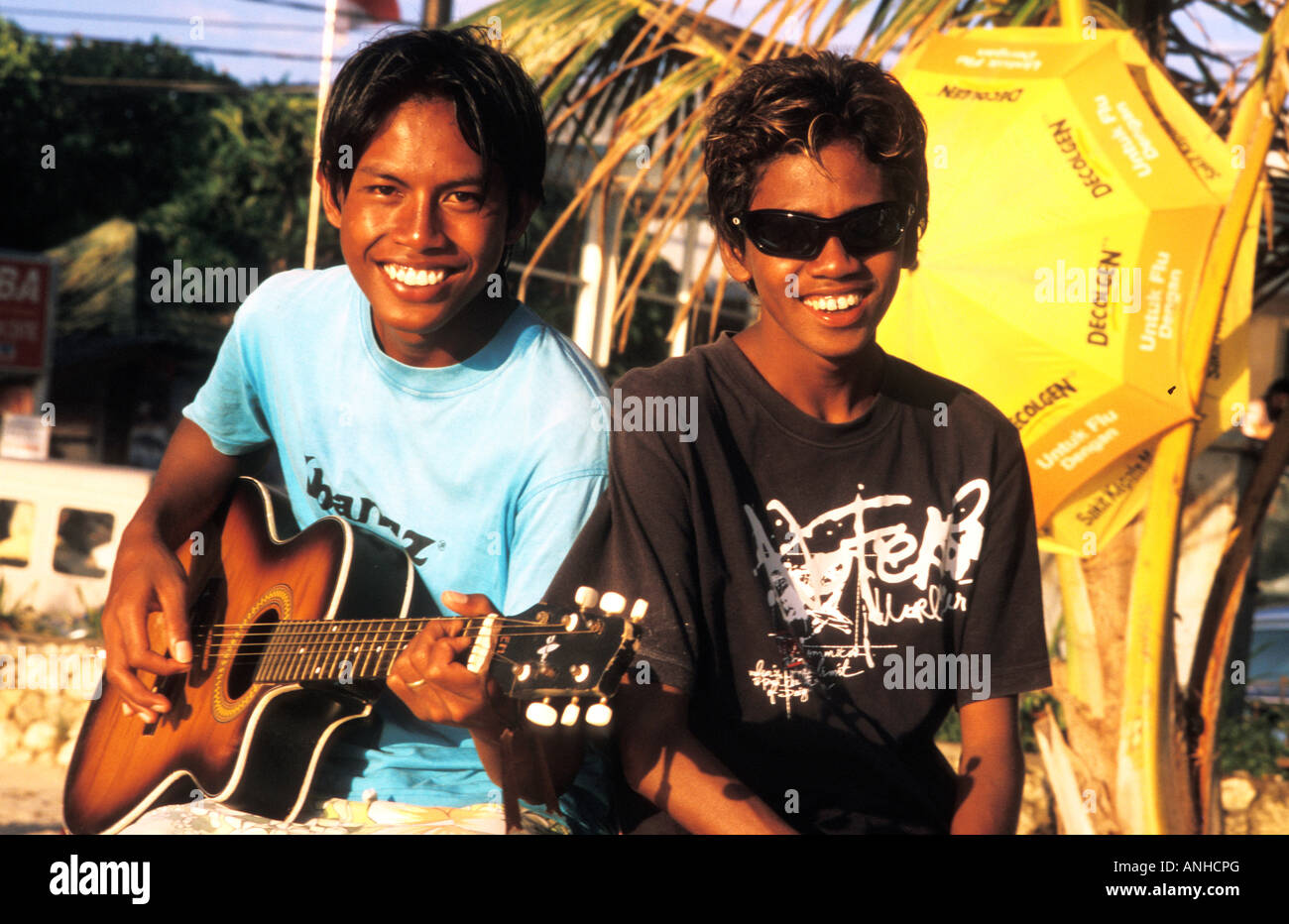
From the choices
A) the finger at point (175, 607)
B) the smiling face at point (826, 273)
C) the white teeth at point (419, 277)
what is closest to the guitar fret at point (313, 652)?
the finger at point (175, 607)

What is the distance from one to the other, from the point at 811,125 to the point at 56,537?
5.53 metres

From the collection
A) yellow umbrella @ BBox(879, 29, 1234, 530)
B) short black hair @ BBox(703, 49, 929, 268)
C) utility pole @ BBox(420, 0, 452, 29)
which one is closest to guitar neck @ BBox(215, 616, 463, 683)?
short black hair @ BBox(703, 49, 929, 268)

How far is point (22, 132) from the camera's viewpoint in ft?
52.3

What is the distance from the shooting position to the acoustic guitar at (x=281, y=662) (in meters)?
1.87

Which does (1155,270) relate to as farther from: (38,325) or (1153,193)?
(38,325)

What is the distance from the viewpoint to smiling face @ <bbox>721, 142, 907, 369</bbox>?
216 cm

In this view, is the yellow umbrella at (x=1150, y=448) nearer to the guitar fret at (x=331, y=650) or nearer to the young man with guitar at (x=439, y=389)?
the young man with guitar at (x=439, y=389)

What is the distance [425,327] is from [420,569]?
1.40 ft

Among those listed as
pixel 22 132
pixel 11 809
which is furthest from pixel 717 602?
pixel 22 132

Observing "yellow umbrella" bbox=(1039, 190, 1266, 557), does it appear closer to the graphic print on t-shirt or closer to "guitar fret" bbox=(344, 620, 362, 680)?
the graphic print on t-shirt

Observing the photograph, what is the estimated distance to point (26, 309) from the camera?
9.24 m

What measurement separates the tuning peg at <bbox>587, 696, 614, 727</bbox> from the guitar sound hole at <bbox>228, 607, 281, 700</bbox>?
976 millimetres

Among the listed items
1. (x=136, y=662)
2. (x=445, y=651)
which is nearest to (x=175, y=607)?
(x=136, y=662)

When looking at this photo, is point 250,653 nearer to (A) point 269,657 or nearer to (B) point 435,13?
(A) point 269,657
